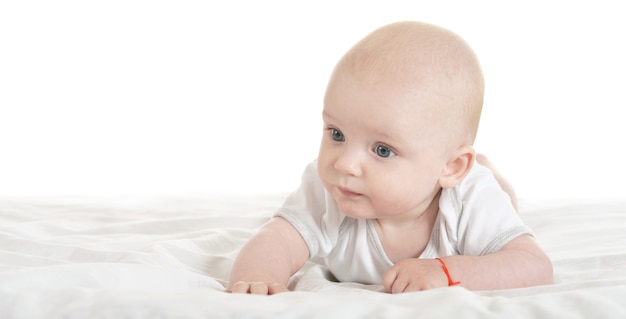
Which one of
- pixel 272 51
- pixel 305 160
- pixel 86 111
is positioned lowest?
pixel 305 160

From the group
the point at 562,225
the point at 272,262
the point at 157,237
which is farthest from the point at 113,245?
the point at 562,225

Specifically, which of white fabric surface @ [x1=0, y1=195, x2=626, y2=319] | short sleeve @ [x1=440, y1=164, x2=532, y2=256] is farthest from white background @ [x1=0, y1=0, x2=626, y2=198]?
short sleeve @ [x1=440, y1=164, x2=532, y2=256]

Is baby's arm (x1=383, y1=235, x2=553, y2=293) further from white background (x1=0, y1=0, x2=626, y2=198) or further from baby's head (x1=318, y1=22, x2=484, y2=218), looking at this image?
white background (x1=0, y1=0, x2=626, y2=198)

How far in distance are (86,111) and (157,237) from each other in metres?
2.89

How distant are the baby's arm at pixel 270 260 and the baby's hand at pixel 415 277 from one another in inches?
7.6

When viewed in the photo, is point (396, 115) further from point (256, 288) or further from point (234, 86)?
point (234, 86)

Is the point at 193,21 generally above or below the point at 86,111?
above

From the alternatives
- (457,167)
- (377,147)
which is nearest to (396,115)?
(377,147)

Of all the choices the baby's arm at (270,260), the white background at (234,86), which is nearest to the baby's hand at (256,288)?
the baby's arm at (270,260)

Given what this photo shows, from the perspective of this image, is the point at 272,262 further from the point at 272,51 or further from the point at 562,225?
the point at 272,51

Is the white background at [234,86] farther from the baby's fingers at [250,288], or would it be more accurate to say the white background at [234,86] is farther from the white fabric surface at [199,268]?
the baby's fingers at [250,288]

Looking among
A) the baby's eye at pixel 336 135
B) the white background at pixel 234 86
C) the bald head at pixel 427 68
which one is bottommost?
the white background at pixel 234 86

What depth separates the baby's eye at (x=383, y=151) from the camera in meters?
1.51

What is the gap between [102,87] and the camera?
15.4 feet
